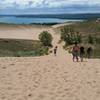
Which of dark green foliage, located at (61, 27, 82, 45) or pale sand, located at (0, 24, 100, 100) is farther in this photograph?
dark green foliage, located at (61, 27, 82, 45)

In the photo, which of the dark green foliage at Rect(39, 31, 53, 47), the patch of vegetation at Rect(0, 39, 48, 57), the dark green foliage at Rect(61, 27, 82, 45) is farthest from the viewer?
the dark green foliage at Rect(39, 31, 53, 47)

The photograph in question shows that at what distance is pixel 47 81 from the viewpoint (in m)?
14.9

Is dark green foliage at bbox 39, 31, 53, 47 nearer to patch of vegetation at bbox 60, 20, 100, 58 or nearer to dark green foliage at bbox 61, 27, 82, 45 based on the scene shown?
dark green foliage at bbox 61, 27, 82, 45

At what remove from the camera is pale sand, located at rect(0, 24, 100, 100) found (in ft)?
41.1

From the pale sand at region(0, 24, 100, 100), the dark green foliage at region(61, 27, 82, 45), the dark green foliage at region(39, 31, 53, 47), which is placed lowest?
the dark green foliage at region(39, 31, 53, 47)

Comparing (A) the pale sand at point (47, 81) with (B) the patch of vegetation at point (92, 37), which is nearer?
(A) the pale sand at point (47, 81)

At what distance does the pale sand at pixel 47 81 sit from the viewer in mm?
12527

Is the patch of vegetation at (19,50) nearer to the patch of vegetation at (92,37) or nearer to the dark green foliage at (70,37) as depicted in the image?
the dark green foliage at (70,37)

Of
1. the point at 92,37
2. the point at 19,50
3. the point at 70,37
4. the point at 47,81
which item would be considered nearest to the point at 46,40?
the point at 70,37

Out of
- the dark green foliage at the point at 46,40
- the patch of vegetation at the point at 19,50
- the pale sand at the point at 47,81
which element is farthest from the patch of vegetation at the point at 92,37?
the pale sand at the point at 47,81

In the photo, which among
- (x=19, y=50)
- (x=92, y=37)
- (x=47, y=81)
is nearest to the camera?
(x=47, y=81)

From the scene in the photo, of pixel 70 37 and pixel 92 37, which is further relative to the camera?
pixel 70 37

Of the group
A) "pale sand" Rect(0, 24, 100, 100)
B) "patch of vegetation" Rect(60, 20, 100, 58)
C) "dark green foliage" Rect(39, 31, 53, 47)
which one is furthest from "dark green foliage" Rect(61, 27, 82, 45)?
"pale sand" Rect(0, 24, 100, 100)

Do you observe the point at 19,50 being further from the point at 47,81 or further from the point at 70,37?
the point at 47,81
